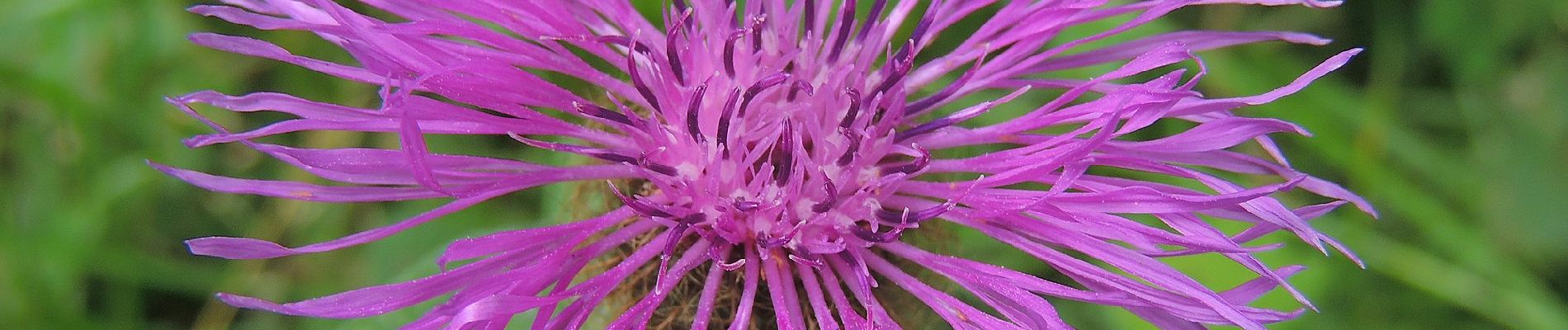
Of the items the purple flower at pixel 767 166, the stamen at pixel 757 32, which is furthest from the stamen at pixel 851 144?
the stamen at pixel 757 32

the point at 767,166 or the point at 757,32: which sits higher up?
the point at 757,32

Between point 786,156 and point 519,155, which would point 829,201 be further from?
point 519,155

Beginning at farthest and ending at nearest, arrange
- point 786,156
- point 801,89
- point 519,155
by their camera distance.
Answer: point 519,155 → point 801,89 → point 786,156

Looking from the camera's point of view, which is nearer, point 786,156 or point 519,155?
point 786,156

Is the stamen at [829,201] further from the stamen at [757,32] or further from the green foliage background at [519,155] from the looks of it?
the green foliage background at [519,155]

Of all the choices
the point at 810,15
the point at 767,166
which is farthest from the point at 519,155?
the point at 767,166
